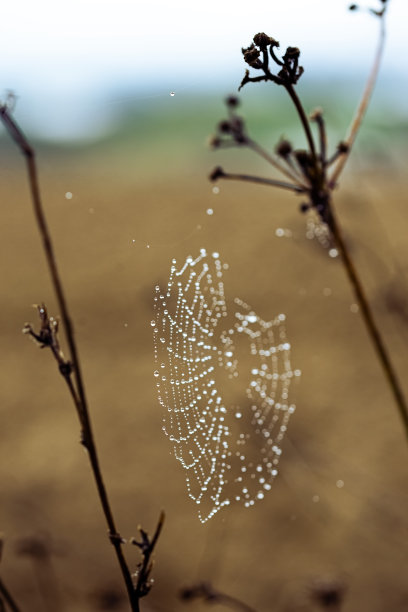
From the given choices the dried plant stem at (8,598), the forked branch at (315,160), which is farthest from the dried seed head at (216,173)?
the dried plant stem at (8,598)

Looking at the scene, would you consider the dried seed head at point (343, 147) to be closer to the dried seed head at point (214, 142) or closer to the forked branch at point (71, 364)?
the dried seed head at point (214, 142)

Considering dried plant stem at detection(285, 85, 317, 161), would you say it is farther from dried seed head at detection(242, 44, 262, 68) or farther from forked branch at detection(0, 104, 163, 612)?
forked branch at detection(0, 104, 163, 612)

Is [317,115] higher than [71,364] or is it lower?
higher

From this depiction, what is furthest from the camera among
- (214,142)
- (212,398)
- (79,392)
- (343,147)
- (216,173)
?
(212,398)

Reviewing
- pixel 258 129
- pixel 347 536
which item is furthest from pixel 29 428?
pixel 258 129

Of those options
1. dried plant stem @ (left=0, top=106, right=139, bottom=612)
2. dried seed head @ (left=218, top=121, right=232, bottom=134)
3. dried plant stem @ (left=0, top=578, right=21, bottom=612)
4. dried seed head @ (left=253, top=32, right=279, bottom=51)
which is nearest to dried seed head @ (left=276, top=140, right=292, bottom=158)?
dried seed head @ (left=218, top=121, right=232, bottom=134)

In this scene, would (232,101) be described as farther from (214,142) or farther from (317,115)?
(317,115)

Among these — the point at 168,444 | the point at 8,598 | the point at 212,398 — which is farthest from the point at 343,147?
the point at 168,444
